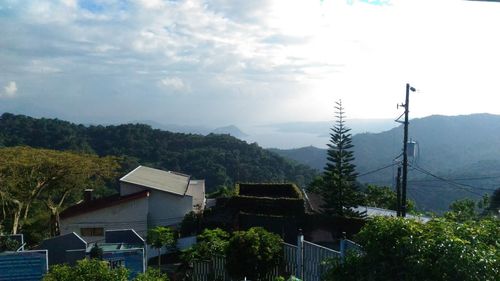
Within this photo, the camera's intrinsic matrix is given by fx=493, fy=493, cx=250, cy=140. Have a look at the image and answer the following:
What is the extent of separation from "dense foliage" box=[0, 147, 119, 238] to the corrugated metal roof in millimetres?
1177

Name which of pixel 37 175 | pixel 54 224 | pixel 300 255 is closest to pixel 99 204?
pixel 54 224

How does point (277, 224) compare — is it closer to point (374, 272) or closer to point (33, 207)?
point (374, 272)

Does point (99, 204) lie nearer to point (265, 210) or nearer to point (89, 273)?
point (265, 210)

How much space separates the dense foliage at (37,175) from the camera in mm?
16734

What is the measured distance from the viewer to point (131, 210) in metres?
18.7

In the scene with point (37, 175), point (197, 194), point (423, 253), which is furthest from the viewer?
point (197, 194)

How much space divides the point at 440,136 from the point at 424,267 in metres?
132

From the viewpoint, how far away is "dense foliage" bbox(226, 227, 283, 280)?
Answer: 962 centimetres

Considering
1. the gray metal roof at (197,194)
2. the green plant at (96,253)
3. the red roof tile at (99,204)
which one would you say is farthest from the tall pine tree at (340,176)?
the green plant at (96,253)

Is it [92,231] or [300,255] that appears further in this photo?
[92,231]

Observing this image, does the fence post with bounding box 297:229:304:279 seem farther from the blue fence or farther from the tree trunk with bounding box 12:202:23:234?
the tree trunk with bounding box 12:202:23:234

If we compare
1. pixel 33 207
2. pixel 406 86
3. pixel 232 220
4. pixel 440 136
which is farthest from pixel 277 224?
pixel 440 136

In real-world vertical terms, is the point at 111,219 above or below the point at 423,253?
below

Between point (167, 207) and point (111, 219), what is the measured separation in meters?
2.16
